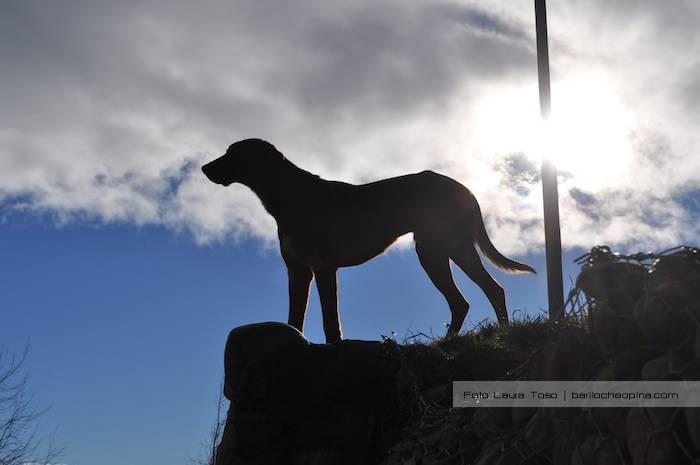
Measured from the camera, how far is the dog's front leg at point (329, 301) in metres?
5.79

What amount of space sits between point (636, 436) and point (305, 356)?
2152 mm

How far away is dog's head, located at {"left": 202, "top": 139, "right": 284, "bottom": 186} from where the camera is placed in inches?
244

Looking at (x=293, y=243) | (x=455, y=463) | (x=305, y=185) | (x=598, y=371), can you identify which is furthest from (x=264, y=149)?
(x=598, y=371)

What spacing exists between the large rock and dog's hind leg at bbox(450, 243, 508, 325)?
271cm

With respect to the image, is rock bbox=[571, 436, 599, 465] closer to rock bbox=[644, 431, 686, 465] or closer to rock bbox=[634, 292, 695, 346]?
rock bbox=[644, 431, 686, 465]

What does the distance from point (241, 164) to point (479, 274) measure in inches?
94.7

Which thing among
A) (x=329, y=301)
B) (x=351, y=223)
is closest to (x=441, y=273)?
(x=351, y=223)

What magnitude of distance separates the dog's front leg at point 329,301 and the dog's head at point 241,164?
Answer: 1055mm

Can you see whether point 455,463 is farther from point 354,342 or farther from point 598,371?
point 354,342

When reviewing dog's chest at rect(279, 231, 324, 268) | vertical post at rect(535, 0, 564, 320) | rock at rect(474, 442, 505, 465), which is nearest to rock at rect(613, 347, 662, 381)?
rock at rect(474, 442, 505, 465)

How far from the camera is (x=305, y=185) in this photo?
20.4ft

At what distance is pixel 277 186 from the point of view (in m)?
6.15

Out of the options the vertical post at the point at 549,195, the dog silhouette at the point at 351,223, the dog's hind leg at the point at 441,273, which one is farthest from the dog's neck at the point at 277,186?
the vertical post at the point at 549,195

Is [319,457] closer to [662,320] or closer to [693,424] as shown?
[662,320]
